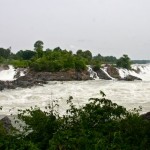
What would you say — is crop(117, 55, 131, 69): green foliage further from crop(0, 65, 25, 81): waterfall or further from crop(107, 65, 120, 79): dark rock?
crop(0, 65, 25, 81): waterfall

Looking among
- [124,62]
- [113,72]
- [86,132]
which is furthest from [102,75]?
[86,132]

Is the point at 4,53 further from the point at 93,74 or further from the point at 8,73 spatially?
the point at 93,74

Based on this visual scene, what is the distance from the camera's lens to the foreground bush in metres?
5.34

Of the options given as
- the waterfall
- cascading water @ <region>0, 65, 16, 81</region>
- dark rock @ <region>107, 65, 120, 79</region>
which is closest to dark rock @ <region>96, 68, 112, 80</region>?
dark rock @ <region>107, 65, 120, 79</region>

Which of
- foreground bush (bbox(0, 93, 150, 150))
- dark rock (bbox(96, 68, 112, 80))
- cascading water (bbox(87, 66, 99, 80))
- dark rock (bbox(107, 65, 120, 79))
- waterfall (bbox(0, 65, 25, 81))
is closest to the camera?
foreground bush (bbox(0, 93, 150, 150))

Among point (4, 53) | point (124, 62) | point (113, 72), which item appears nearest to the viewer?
point (113, 72)

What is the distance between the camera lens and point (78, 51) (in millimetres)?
75938

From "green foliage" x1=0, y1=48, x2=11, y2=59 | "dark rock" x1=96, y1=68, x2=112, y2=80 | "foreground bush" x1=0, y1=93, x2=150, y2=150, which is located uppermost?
"green foliage" x1=0, y1=48, x2=11, y2=59

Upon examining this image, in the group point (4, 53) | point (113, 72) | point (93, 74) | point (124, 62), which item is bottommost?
point (93, 74)

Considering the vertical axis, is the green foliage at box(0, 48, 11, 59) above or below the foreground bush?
above

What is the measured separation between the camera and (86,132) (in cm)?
566

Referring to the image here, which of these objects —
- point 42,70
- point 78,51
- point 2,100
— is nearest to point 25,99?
point 2,100

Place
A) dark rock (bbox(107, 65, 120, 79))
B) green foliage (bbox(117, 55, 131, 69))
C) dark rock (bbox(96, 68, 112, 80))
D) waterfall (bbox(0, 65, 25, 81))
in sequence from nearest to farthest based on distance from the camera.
→ waterfall (bbox(0, 65, 25, 81)), dark rock (bbox(96, 68, 112, 80)), dark rock (bbox(107, 65, 120, 79)), green foliage (bbox(117, 55, 131, 69))

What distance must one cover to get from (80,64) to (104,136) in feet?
151
